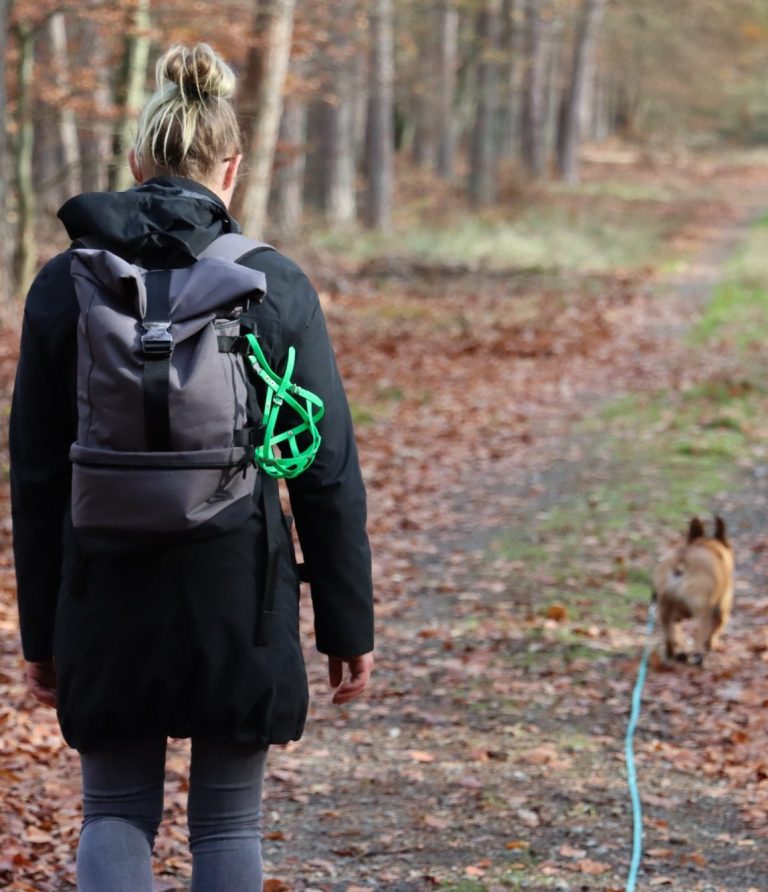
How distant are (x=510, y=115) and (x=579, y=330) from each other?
2969 cm

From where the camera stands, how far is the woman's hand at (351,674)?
105 inches

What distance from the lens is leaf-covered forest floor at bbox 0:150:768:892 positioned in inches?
167

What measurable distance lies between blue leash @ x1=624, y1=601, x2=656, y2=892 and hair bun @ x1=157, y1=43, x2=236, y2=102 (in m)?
2.73

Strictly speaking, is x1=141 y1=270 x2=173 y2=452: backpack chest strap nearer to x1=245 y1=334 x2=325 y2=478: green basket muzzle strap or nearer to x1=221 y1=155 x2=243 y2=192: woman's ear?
x1=245 y1=334 x2=325 y2=478: green basket muzzle strap

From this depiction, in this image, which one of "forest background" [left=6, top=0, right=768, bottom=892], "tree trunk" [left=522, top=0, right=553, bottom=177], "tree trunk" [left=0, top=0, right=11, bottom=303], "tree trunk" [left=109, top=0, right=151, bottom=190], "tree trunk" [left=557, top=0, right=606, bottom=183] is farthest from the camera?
"tree trunk" [left=557, top=0, right=606, bottom=183]

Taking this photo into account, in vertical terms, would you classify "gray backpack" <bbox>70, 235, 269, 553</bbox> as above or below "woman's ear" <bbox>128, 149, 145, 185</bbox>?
below

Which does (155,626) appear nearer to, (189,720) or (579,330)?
(189,720)

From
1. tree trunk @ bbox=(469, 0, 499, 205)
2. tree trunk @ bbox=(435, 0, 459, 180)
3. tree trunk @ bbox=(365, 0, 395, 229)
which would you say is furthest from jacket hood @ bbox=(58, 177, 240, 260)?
tree trunk @ bbox=(435, 0, 459, 180)

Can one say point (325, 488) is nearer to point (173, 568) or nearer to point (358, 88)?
point (173, 568)

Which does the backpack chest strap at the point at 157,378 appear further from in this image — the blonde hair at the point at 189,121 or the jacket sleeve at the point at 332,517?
the blonde hair at the point at 189,121

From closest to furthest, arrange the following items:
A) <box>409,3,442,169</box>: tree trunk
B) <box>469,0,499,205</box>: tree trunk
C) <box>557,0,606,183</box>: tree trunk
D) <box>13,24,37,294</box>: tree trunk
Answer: <box>13,24,37,294</box>: tree trunk < <box>469,0,499,205</box>: tree trunk < <box>409,3,442,169</box>: tree trunk < <box>557,0,606,183</box>: tree trunk

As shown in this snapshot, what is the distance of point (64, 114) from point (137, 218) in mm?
16813

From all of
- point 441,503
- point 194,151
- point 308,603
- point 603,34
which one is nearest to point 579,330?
point 441,503

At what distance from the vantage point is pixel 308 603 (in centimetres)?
729
